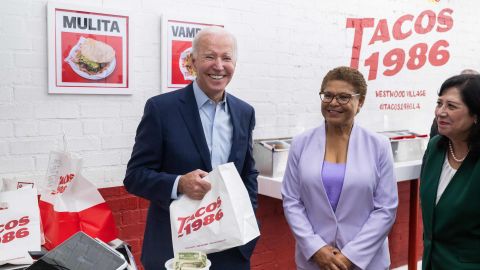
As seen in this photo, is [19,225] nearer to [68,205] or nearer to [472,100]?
[68,205]

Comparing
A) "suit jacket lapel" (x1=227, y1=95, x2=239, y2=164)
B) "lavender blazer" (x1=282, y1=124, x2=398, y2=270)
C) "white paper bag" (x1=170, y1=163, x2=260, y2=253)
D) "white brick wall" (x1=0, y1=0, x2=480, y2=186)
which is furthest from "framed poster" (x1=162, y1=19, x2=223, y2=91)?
"white paper bag" (x1=170, y1=163, x2=260, y2=253)

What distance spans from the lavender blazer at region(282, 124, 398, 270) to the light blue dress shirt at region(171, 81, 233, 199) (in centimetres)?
41

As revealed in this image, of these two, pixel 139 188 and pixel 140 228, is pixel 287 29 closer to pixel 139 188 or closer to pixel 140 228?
pixel 140 228

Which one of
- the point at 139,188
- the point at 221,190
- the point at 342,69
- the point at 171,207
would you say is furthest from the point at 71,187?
the point at 342,69

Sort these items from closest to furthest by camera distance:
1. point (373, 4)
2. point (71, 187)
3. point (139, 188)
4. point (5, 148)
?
1. point (139, 188)
2. point (71, 187)
3. point (5, 148)
4. point (373, 4)

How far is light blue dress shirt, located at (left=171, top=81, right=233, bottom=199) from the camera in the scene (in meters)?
1.83

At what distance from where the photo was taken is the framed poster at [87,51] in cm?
239

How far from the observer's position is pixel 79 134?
2527 millimetres

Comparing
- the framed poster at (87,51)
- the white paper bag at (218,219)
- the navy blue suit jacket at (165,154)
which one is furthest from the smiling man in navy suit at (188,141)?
the framed poster at (87,51)

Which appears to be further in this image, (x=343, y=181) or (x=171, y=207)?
(x=343, y=181)

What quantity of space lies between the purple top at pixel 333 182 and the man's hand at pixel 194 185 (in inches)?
24.6

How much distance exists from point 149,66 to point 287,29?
1128mm

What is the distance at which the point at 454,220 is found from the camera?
182 cm

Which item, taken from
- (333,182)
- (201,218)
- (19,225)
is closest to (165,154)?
(201,218)
